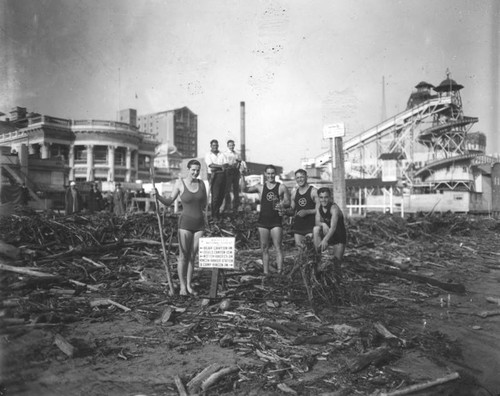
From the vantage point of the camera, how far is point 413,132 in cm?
4822

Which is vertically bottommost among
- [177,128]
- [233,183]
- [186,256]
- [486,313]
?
[486,313]

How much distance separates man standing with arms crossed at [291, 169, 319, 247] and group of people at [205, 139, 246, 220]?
4.73 meters

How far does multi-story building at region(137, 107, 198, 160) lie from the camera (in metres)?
107

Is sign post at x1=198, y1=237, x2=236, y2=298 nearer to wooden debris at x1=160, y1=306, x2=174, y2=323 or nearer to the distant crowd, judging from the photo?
the distant crowd

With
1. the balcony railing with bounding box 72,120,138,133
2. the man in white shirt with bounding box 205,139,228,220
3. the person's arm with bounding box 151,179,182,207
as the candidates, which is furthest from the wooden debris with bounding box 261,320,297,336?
the balcony railing with bounding box 72,120,138,133

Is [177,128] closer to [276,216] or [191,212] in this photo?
[276,216]

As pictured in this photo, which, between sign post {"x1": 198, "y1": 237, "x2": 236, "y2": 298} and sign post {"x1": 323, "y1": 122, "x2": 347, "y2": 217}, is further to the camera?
sign post {"x1": 323, "y1": 122, "x2": 347, "y2": 217}

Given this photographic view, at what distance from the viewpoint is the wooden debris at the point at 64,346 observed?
3.66 m

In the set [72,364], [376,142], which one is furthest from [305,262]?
[376,142]

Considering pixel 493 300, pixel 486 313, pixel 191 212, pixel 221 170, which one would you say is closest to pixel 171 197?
pixel 191 212

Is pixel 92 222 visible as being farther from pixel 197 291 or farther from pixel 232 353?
pixel 232 353

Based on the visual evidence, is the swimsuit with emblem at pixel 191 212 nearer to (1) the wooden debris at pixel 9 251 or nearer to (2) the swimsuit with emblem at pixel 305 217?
(2) the swimsuit with emblem at pixel 305 217

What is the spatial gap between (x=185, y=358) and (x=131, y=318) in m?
1.51

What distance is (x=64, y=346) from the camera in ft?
12.3
